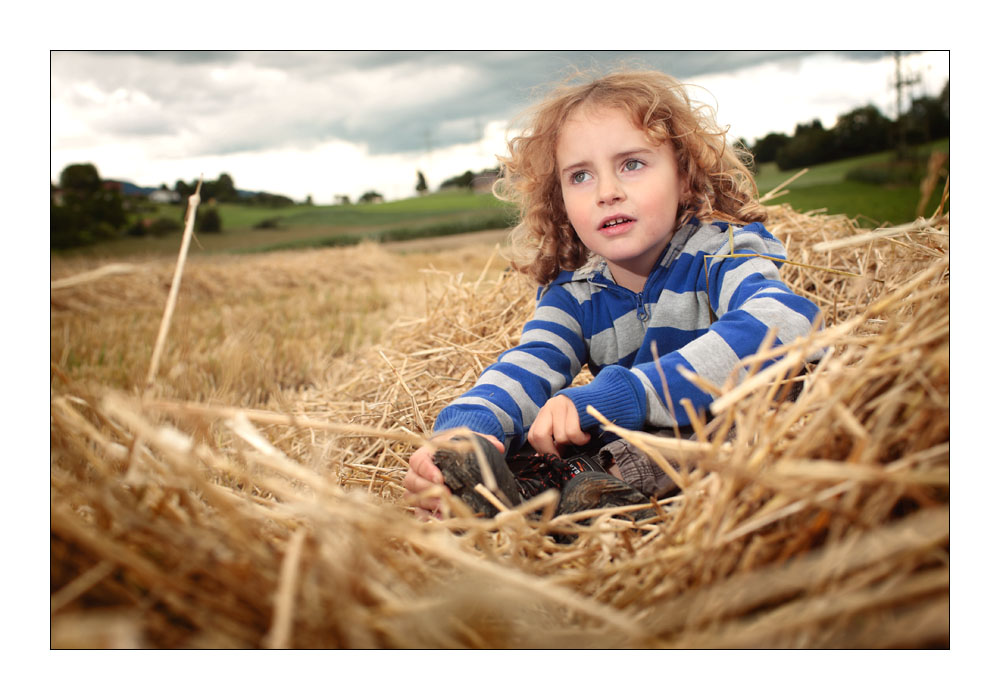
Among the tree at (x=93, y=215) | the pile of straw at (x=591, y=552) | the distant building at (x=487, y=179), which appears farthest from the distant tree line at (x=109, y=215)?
the pile of straw at (x=591, y=552)

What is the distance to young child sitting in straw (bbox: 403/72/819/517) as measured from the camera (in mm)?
1490

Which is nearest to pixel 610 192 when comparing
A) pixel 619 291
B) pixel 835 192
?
pixel 619 291

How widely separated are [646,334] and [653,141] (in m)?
0.57

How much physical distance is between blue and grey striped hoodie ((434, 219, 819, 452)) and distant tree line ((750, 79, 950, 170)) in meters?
0.83

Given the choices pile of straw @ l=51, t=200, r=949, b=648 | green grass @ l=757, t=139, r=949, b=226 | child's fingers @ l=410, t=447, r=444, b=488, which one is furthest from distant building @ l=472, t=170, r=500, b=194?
pile of straw @ l=51, t=200, r=949, b=648

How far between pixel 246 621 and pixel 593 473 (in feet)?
2.58

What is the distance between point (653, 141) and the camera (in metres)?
1.86

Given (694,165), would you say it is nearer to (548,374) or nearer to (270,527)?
(548,374)

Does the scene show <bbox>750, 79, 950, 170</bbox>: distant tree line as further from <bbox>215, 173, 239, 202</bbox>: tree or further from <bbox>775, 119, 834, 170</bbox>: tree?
<bbox>215, 173, 239, 202</bbox>: tree

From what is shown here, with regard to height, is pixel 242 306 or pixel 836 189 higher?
pixel 836 189

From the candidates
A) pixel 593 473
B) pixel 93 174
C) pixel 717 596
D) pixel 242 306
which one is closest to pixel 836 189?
pixel 593 473

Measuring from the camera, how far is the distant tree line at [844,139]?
2.71 m

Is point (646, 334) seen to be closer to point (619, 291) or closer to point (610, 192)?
point (619, 291)

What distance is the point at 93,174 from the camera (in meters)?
5.69
